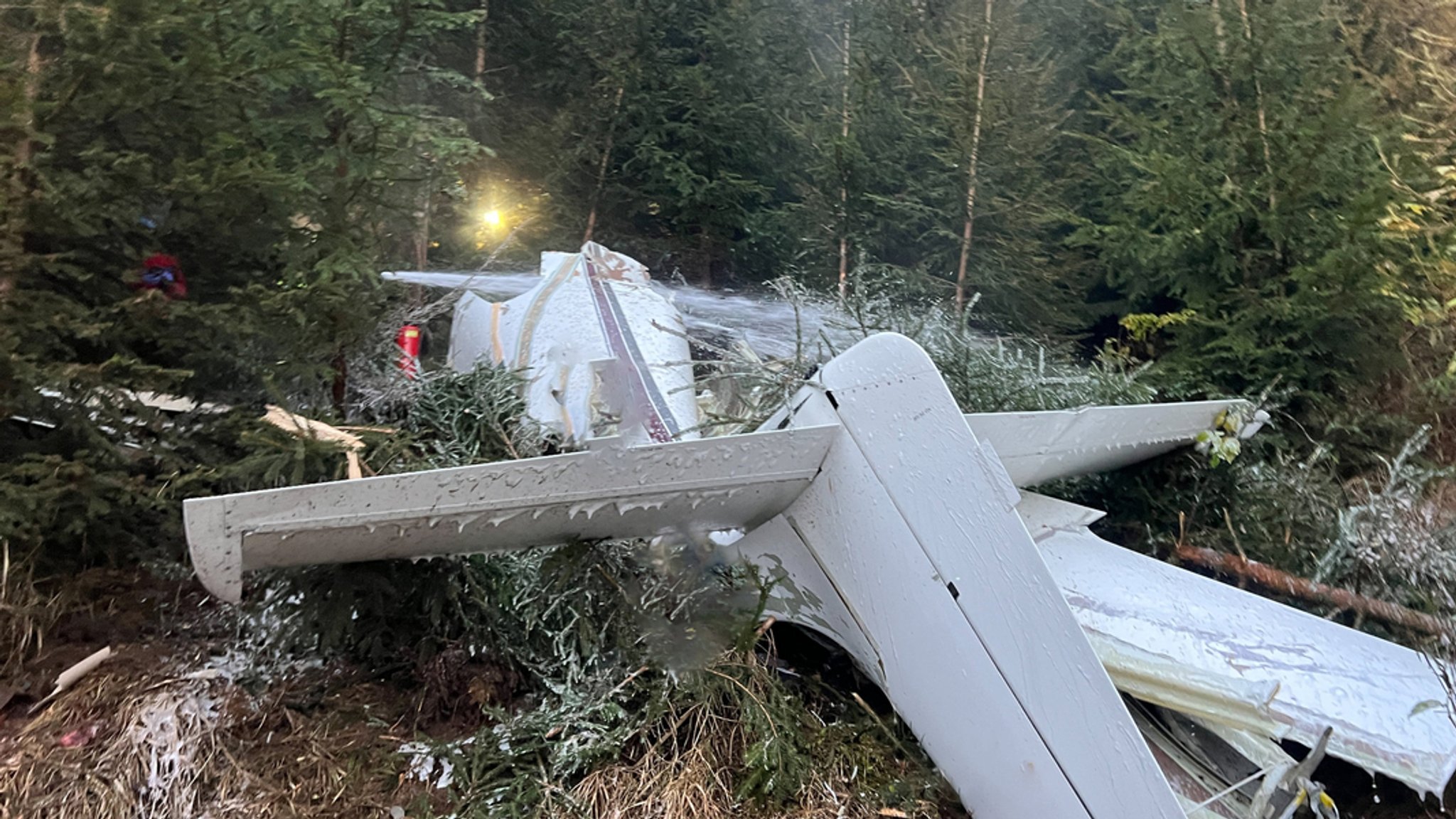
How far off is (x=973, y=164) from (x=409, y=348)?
4.41 m

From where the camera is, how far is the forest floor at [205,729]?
2275 mm

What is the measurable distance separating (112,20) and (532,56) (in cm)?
706

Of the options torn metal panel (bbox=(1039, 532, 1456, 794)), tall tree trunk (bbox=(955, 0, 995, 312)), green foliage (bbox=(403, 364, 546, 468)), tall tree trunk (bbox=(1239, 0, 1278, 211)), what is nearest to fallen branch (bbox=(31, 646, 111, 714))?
green foliage (bbox=(403, 364, 546, 468))

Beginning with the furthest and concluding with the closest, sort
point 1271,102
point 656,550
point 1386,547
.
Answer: point 1271,102, point 1386,547, point 656,550

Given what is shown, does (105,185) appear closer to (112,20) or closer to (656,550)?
(112,20)

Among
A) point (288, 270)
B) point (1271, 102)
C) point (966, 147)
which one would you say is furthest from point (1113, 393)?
point (288, 270)

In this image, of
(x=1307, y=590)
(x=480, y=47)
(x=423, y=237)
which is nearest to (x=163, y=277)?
(x=1307, y=590)

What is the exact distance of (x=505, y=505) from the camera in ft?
7.67

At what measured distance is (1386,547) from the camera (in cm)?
367

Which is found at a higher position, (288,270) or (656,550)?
(288,270)

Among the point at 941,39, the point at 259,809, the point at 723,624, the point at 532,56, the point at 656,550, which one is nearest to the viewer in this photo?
the point at 259,809

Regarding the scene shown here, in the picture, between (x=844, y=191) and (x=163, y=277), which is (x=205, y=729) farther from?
(x=844, y=191)

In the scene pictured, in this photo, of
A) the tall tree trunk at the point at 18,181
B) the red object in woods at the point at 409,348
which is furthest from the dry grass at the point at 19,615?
the red object in woods at the point at 409,348

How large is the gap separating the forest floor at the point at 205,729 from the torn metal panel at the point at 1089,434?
4.19ft
